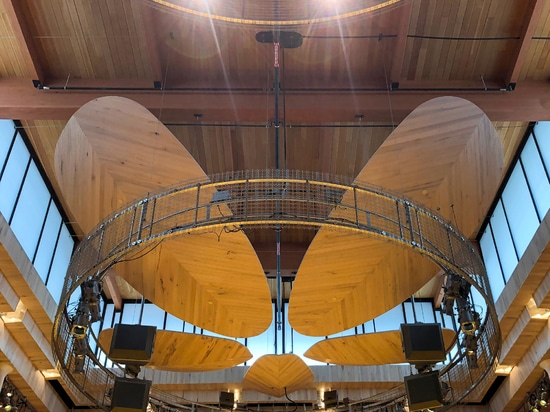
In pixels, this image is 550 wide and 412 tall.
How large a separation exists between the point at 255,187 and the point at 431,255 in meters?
2.47

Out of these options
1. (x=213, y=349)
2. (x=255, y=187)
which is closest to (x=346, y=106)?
(x=255, y=187)

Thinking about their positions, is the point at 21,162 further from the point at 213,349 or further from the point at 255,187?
the point at 255,187

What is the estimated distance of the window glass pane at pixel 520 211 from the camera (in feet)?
44.9

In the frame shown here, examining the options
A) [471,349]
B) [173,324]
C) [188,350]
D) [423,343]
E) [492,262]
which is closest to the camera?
[471,349]

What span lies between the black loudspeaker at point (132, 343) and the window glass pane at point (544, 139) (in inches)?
366

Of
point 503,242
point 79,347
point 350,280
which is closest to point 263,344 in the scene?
point 503,242

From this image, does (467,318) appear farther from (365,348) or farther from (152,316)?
(152,316)

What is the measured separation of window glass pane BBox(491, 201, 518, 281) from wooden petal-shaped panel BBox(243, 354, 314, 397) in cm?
645

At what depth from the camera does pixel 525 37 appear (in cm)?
1045

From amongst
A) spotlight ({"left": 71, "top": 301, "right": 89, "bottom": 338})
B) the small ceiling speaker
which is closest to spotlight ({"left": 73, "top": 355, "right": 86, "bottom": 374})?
spotlight ({"left": 71, "top": 301, "right": 89, "bottom": 338})

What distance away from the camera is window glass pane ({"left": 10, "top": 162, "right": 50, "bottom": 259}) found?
1356 cm

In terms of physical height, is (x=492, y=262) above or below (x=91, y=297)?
above

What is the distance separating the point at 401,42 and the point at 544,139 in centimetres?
458

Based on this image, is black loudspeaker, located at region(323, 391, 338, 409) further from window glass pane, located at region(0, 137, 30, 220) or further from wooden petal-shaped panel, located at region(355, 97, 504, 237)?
window glass pane, located at region(0, 137, 30, 220)
